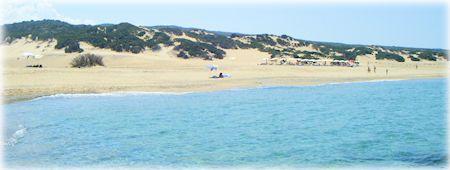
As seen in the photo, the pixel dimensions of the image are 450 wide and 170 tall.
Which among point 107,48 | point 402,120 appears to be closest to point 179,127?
point 402,120

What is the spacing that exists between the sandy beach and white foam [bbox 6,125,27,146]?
7.32 meters

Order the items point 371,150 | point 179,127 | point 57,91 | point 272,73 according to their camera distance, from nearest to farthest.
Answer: point 371,150 → point 179,127 → point 57,91 → point 272,73

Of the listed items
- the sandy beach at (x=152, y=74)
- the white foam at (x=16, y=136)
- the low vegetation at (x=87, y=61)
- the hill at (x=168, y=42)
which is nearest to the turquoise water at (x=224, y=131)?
the white foam at (x=16, y=136)

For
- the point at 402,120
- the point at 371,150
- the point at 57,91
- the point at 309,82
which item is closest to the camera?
the point at 371,150

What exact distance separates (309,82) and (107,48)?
860 inches

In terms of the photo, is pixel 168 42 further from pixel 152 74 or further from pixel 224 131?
pixel 224 131

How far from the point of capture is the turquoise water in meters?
12.1

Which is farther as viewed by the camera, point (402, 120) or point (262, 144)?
point (402, 120)

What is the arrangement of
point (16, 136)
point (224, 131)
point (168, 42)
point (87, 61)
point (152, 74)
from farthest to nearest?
point (168, 42) < point (87, 61) < point (152, 74) < point (224, 131) < point (16, 136)

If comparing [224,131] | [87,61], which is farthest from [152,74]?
[224,131]

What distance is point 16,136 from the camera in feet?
47.4

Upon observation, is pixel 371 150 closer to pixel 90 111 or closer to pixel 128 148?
pixel 128 148

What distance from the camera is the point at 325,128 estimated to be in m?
16.7

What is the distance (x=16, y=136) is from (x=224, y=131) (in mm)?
5408
